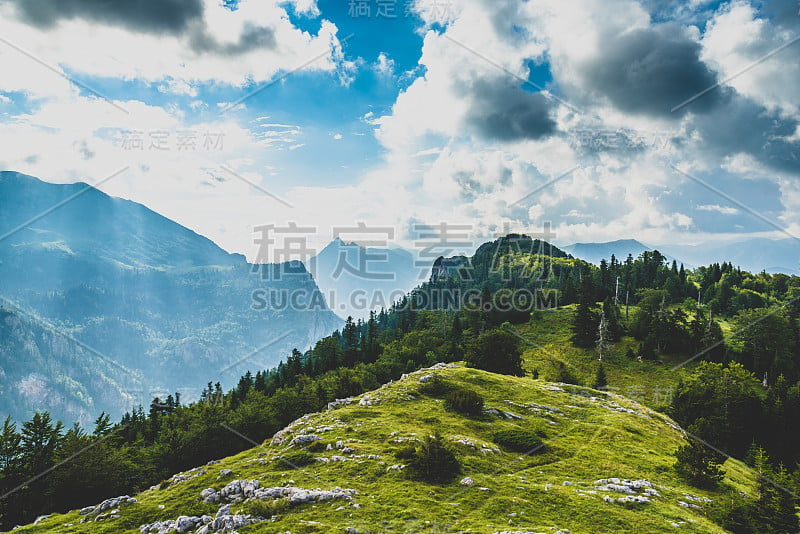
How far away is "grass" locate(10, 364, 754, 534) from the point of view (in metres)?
21.1

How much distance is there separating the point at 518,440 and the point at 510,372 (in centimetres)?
3384

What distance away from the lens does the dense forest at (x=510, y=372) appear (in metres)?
34.8

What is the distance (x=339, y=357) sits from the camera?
125 m

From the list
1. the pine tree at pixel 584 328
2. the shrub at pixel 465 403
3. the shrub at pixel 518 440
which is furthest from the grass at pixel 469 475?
the pine tree at pixel 584 328

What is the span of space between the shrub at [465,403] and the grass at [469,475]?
1.16m

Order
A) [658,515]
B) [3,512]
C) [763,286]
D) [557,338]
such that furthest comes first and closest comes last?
[763,286], [557,338], [3,512], [658,515]

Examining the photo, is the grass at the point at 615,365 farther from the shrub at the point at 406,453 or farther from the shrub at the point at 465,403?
the shrub at the point at 406,453

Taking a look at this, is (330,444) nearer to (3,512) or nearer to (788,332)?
(3,512)

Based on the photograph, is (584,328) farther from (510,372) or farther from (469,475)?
(469,475)

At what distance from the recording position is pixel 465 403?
4019cm

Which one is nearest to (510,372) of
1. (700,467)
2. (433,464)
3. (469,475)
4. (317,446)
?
(700,467)

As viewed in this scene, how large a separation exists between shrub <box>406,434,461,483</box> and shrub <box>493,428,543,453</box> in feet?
25.4

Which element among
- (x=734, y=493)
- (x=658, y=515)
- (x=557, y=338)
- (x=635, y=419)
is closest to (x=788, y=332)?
(x=557, y=338)

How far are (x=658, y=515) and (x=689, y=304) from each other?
13960 centimetres
